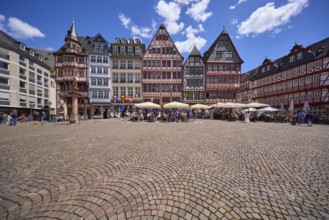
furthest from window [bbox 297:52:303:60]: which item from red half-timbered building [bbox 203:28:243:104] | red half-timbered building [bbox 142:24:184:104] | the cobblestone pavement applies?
the cobblestone pavement

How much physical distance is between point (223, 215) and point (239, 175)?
1434mm

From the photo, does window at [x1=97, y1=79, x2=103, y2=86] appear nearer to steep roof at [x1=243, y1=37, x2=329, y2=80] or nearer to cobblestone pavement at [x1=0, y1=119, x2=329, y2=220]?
cobblestone pavement at [x1=0, y1=119, x2=329, y2=220]

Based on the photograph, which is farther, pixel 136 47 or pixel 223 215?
pixel 136 47

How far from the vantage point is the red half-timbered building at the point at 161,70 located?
28.5 metres

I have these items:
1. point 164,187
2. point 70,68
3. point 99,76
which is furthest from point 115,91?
point 164,187

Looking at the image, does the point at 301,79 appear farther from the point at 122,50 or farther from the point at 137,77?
the point at 122,50

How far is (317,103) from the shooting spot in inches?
937

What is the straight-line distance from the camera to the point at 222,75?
2897 centimetres

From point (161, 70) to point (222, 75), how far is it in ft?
42.1

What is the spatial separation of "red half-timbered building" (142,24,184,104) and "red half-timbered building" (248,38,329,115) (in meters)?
23.0

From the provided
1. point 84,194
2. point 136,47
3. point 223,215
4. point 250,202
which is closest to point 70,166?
point 84,194

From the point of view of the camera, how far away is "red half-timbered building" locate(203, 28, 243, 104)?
28.8m

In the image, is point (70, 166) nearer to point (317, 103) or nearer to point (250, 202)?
point (250, 202)

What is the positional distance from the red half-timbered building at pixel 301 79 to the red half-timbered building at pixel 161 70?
23.0m
